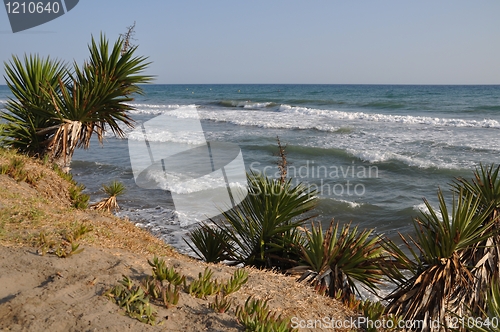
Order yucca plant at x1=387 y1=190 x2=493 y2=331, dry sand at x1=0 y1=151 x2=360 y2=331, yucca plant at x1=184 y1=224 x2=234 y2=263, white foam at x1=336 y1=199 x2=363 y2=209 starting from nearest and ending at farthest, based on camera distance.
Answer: dry sand at x1=0 y1=151 x2=360 y2=331 < yucca plant at x1=387 y1=190 x2=493 y2=331 < yucca plant at x1=184 y1=224 x2=234 y2=263 < white foam at x1=336 y1=199 x2=363 y2=209

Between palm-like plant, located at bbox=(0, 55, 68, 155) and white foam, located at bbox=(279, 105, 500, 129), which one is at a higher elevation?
palm-like plant, located at bbox=(0, 55, 68, 155)

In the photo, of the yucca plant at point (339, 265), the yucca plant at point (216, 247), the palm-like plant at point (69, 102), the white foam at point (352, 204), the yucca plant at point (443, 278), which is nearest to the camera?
the yucca plant at point (443, 278)

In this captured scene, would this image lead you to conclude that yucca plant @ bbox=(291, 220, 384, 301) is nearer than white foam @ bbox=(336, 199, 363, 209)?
Yes

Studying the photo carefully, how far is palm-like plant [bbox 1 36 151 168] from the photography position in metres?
7.97

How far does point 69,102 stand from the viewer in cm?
786

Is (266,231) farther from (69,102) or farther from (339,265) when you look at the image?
(69,102)

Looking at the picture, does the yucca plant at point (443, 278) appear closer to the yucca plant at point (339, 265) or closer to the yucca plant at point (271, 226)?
the yucca plant at point (339, 265)

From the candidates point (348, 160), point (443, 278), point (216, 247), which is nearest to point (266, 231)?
point (216, 247)

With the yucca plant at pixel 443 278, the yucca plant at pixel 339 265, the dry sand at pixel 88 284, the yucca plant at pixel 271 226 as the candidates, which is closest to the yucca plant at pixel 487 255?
the yucca plant at pixel 443 278

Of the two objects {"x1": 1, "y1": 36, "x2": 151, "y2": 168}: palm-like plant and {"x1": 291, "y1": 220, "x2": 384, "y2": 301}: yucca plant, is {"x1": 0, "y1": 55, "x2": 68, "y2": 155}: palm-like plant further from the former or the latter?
{"x1": 291, "y1": 220, "x2": 384, "y2": 301}: yucca plant

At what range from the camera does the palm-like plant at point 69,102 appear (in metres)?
7.97

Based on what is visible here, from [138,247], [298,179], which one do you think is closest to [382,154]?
[298,179]

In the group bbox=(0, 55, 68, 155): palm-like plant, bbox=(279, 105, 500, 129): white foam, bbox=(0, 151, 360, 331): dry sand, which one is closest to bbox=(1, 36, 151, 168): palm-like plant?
bbox=(0, 55, 68, 155): palm-like plant

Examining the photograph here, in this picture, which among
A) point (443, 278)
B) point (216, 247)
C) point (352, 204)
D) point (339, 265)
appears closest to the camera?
point (443, 278)
